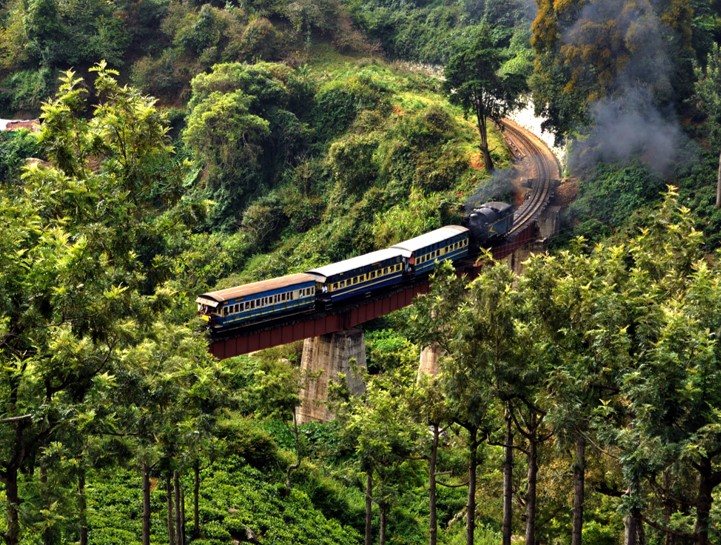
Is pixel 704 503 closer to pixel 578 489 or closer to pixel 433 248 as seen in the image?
pixel 578 489

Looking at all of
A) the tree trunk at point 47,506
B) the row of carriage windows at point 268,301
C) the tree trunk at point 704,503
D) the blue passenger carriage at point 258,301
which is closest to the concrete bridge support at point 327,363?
the blue passenger carriage at point 258,301

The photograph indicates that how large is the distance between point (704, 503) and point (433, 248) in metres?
27.8

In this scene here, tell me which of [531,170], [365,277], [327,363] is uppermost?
Answer: [531,170]

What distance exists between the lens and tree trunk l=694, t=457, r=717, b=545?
19.5 meters

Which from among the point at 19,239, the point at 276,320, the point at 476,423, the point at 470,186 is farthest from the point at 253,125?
the point at 19,239

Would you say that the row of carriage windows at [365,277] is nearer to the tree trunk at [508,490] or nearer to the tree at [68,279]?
the tree trunk at [508,490]

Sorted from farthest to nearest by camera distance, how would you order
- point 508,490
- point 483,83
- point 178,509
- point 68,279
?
point 483,83
point 178,509
point 508,490
point 68,279

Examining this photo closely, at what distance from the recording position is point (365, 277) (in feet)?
147

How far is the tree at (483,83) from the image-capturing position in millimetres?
57656

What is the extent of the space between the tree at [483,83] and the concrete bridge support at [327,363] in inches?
714

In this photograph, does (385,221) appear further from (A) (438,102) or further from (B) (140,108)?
(B) (140,108)

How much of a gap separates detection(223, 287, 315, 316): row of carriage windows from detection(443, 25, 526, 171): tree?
65.5 ft

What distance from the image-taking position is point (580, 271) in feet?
84.3

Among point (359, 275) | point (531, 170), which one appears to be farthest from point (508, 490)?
point (531, 170)
